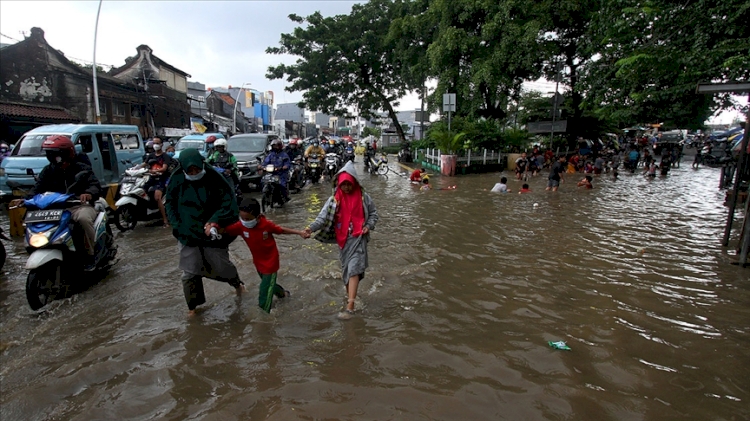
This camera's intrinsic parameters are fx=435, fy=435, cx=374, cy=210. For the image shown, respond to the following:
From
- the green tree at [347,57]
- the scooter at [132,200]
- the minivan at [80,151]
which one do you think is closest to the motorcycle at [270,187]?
the scooter at [132,200]

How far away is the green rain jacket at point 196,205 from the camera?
3.96 m

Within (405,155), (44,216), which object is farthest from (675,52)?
(405,155)

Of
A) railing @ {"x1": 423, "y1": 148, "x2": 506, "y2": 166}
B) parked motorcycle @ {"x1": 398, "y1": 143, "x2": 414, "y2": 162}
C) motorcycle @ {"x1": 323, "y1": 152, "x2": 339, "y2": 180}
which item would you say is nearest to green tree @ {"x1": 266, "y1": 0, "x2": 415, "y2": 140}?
parked motorcycle @ {"x1": 398, "y1": 143, "x2": 414, "y2": 162}

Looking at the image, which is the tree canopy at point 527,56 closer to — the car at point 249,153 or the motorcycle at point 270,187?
the motorcycle at point 270,187

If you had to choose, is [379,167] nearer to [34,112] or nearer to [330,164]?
[330,164]

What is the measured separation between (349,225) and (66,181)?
3.30 meters

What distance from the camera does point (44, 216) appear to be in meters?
4.32

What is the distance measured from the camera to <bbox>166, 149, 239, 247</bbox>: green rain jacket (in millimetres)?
3965

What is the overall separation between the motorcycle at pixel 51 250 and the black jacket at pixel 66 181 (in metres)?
0.19

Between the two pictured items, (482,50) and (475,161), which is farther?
(482,50)

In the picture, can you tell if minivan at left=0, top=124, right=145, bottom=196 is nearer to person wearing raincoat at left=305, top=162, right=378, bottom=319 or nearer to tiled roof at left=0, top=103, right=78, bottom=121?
person wearing raincoat at left=305, top=162, right=378, bottom=319

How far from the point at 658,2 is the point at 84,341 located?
39.5ft

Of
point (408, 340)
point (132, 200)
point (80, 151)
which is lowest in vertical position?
point (408, 340)

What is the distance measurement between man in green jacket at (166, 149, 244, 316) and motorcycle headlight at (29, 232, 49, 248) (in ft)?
4.26
